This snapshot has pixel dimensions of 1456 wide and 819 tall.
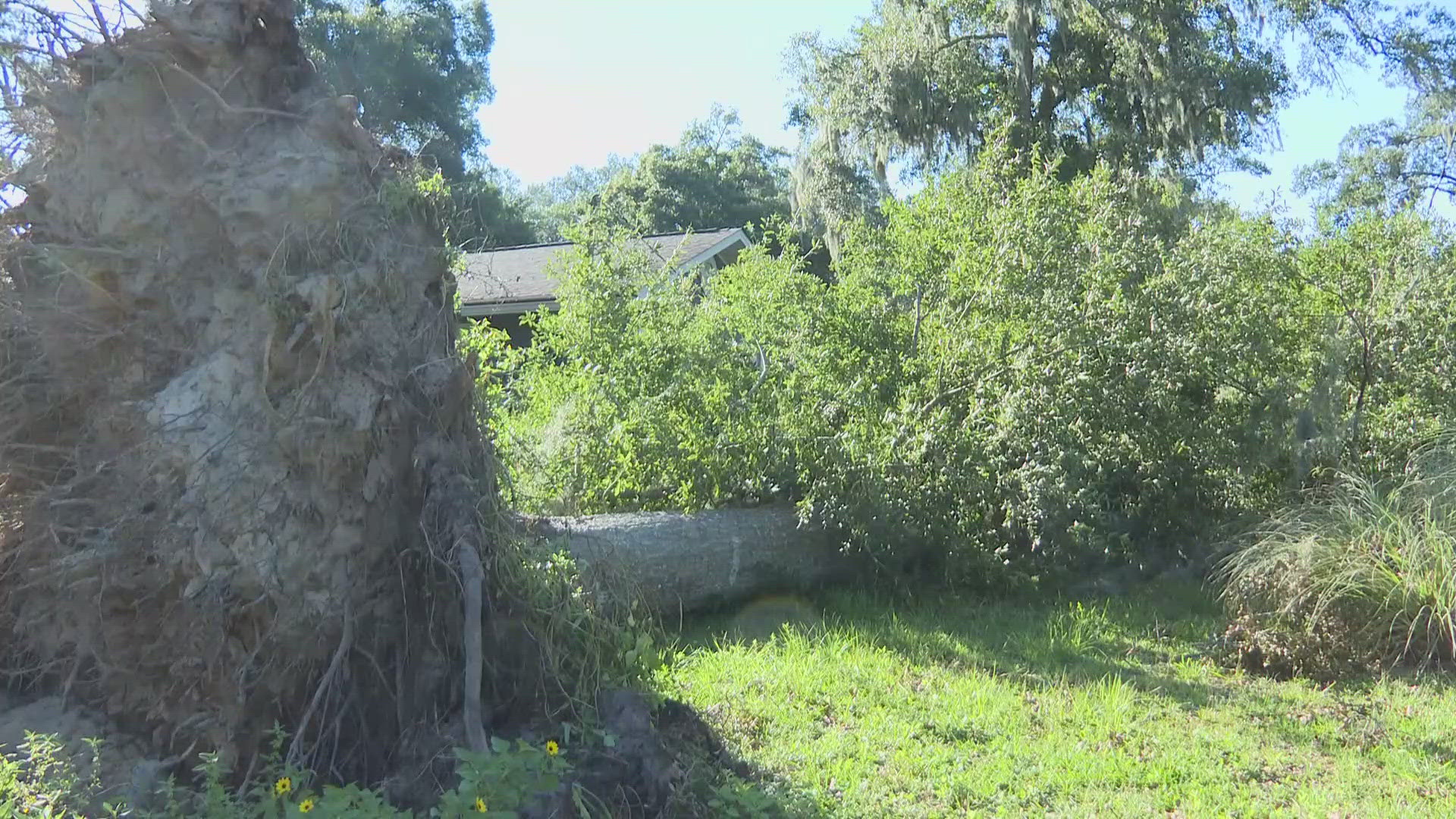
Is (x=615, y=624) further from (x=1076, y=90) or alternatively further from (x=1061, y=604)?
(x=1076, y=90)

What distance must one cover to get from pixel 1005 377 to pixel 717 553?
270cm

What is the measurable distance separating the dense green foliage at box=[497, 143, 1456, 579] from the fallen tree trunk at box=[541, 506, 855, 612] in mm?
311

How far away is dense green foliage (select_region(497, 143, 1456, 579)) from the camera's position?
27.7ft

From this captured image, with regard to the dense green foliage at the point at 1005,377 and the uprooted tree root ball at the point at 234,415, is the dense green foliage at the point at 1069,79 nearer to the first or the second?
the dense green foliage at the point at 1005,377

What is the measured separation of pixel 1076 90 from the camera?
59.0 ft

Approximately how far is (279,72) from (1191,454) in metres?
7.38

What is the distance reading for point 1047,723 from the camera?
5996 mm

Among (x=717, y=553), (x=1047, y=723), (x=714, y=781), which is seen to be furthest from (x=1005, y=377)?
(x=714, y=781)

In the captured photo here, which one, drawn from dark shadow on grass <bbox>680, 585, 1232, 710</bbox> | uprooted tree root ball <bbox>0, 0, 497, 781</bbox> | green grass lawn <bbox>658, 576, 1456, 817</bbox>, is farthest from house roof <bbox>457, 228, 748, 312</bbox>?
uprooted tree root ball <bbox>0, 0, 497, 781</bbox>

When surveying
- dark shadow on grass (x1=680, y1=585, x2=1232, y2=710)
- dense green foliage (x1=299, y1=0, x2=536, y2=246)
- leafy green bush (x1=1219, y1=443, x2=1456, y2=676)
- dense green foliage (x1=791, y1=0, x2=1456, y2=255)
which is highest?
dense green foliage (x1=299, y1=0, x2=536, y2=246)

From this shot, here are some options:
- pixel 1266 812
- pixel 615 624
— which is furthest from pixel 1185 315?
pixel 615 624

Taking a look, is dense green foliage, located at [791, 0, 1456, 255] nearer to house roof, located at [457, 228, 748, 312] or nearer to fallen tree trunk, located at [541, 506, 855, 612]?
house roof, located at [457, 228, 748, 312]

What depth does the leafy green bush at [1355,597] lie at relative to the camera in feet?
22.9

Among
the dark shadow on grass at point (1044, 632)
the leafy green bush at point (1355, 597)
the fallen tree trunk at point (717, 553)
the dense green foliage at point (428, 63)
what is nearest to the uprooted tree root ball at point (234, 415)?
the fallen tree trunk at point (717, 553)
